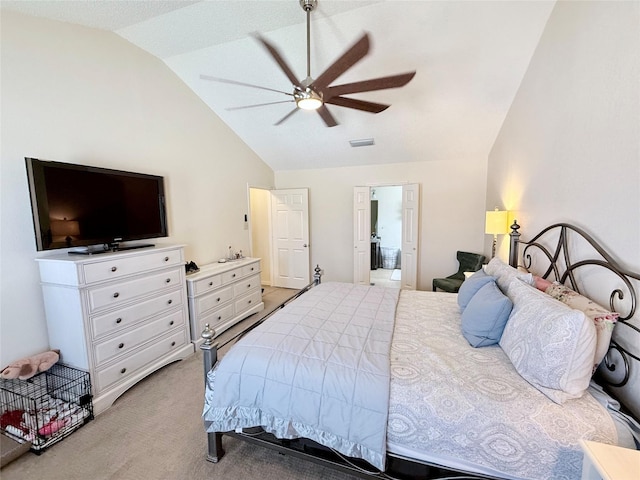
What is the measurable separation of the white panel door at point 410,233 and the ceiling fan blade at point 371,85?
2833 mm

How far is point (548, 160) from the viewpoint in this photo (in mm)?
2254

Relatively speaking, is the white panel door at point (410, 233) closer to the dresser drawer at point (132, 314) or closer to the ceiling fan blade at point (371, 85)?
the ceiling fan blade at point (371, 85)

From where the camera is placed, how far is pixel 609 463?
0.93m

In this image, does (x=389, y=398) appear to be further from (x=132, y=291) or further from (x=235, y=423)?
(x=132, y=291)

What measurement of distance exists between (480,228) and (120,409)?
5105 mm

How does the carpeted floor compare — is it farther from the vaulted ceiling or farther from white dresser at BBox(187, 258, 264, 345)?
the vaulted ceiling

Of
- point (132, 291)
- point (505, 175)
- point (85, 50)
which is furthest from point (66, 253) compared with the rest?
point (505, 175)

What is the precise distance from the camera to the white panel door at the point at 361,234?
5039 millimetres

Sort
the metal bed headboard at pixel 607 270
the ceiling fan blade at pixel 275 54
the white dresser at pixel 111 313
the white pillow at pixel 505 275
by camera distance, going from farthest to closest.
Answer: the white dresser at pixel 111 313
the white pillow at pixel 505 275
the ceiling fan blade at pixel 275 54
the metal bed headboard at pixel 607 270

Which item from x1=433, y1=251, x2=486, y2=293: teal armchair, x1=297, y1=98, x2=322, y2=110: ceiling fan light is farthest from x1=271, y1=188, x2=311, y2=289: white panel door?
x1=297, y1=98, x2=322, y2=110: ceiling fan light

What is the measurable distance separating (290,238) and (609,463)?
4.99 m

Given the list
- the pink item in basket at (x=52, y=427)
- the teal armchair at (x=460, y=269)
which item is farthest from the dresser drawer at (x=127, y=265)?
the teal armchair at (x=460, y=269)

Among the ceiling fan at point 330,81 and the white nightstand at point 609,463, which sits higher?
the ceiling fan at point 330,81

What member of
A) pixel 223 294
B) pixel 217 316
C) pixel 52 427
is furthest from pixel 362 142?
pixel 52 427
